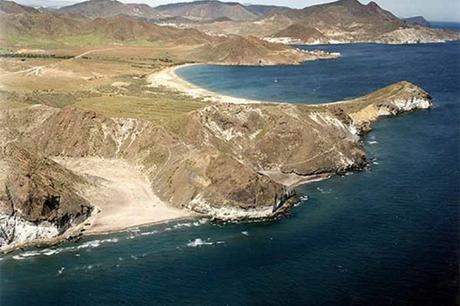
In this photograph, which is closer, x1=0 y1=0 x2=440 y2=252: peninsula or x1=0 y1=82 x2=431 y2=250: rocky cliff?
x1=0 y1=0 x2=440 y2=252: peninsula

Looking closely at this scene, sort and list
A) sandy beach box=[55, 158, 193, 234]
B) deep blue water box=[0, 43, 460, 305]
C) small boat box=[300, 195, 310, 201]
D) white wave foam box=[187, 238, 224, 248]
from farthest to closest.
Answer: small boat box=[300, 195, 310, 201], sandy beach box=[55, 158, 193, 234], white wave foam box=[187, 238, 224, 248], deep blue water box=[0, 43, 460, 305]

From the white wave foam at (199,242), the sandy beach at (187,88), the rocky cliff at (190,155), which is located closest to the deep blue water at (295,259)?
the white wave foam at (199,242)

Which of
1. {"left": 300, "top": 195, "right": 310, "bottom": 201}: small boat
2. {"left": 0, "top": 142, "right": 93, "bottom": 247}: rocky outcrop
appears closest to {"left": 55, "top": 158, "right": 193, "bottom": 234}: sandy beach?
{"left": 0, "top": 142, "right": 93, "bottom": 247}: rocky outcrop

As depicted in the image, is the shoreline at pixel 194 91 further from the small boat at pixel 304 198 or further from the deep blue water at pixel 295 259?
the deep blue water at pixel 295 259

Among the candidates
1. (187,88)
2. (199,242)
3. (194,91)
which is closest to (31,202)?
(199,242)

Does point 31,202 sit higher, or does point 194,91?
point 194,91

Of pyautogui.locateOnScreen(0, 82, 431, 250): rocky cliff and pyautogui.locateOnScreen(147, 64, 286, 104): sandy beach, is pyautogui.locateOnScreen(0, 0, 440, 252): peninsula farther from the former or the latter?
pyautogui.locateOnScreen(147, 64, 286, 104): sandy beach

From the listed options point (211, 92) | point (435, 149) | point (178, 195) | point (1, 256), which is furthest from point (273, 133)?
point (211, 92)

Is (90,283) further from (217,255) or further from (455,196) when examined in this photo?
(455,196)

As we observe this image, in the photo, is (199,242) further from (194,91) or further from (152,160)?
(194,91)

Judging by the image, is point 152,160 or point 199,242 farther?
point 152,160
